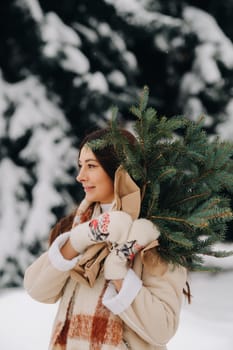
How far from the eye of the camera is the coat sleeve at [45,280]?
188cm

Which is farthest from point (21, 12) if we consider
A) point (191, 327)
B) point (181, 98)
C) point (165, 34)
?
point (191, 327)

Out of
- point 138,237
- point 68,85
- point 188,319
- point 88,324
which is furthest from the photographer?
point 68,85

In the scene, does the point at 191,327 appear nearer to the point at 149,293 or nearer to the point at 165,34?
the point at 165,34

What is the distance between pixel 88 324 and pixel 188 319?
8.35 ft

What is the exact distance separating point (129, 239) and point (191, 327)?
2558mm

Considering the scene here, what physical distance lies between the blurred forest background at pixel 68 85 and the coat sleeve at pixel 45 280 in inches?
101

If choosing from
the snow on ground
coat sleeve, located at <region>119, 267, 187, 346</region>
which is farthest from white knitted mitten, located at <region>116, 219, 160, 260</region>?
the snow on ground

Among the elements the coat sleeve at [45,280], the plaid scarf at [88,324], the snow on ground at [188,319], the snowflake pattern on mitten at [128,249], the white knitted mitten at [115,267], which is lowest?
the snow on ground at [188,319]

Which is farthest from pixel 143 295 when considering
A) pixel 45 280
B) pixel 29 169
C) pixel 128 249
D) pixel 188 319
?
pixel 29 169

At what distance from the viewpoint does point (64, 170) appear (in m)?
4.58

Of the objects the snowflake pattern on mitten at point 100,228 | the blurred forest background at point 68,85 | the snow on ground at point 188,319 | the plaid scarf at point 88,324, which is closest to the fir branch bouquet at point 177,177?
the snowflake pattern on mitten at point 100,228

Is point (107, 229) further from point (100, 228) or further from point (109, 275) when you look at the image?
point (109, 275)

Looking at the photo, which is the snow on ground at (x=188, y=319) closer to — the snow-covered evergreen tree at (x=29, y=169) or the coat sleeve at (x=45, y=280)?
the snow-covered evergreen tree at (x=29, y=169)

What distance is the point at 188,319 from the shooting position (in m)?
4.27
